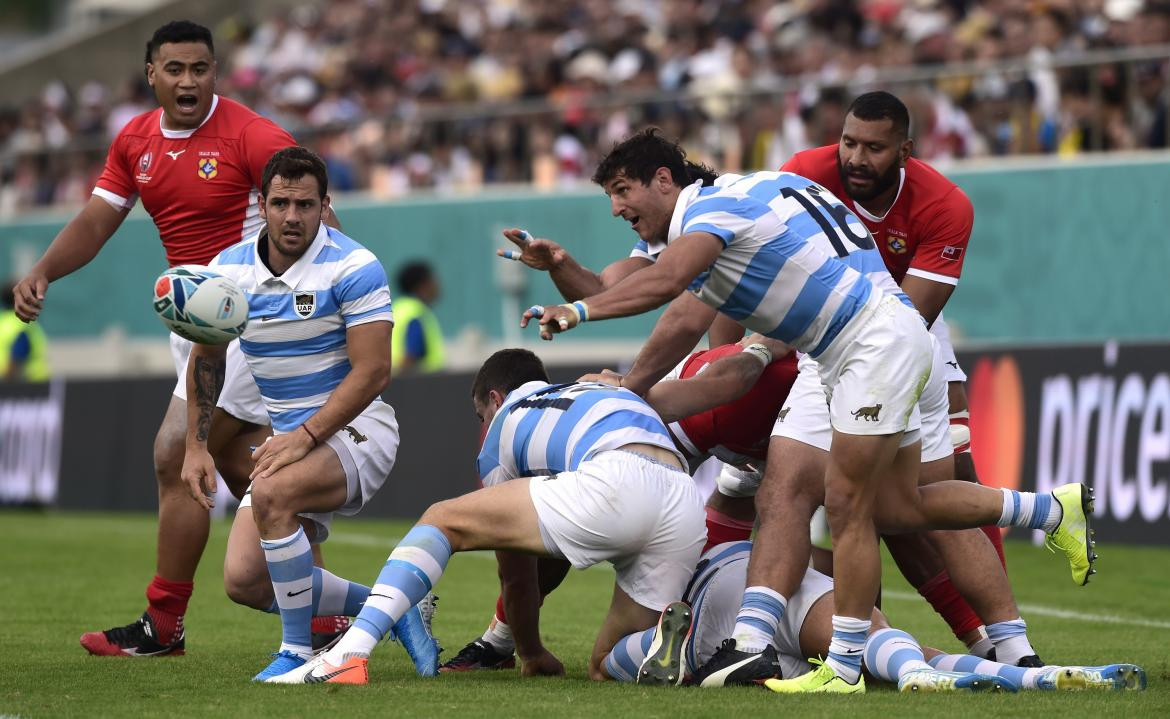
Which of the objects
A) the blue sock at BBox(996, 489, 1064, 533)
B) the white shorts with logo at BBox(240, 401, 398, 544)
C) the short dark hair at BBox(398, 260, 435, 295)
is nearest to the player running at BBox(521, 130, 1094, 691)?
the blue sock at BBox(996, 489, 1064, 533)

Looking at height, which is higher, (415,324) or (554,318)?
(554,318)

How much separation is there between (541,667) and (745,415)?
1.41m

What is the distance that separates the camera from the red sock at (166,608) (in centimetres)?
816

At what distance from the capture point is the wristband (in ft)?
25.7

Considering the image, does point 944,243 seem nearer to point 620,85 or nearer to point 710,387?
point 710,387

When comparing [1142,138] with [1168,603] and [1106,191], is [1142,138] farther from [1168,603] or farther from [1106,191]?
[1168,603]

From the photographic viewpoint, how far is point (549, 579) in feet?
26.9

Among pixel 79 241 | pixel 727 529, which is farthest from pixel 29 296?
pixel 727 529

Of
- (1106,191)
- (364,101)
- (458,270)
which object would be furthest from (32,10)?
(1106,191)

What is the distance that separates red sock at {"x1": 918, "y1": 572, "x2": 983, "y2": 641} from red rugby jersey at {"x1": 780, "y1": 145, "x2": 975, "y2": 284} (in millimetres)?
1295

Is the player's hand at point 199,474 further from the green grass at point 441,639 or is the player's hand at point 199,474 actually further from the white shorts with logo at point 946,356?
the white shorts with logo at point 946,356

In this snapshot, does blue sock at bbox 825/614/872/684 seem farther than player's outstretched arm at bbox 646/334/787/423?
No

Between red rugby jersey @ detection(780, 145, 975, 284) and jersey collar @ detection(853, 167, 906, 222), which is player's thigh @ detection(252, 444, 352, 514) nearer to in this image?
red rugby jersey @ detection(780, 145, 975, 284)

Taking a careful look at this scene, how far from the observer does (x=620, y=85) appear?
61.6 feet
